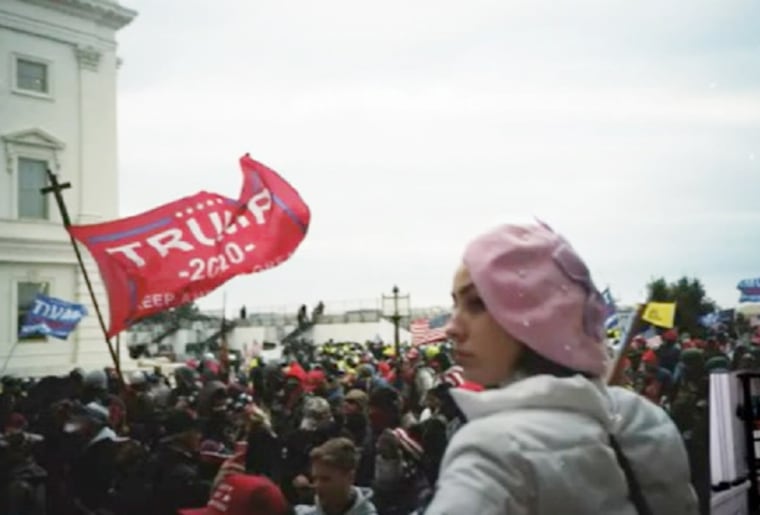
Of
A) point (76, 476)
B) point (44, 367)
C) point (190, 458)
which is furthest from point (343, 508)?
point (44, 367)

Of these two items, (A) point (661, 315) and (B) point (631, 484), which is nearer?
(B) point (631, 484)

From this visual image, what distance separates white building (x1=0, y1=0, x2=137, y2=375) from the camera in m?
16.5

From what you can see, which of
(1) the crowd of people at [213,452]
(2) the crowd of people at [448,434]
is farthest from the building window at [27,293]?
(1) the crowd of people at [213,452]

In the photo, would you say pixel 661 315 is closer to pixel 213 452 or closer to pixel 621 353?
pixel 213 452

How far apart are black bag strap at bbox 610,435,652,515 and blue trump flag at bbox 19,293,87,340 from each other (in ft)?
39.6

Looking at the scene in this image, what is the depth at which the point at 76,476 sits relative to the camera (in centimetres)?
491

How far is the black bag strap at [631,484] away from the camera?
1.27 m

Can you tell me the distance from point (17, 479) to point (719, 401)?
13.0 ft

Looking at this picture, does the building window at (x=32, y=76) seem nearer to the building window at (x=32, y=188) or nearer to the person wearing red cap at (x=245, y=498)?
the building window at (x=32, y=188)

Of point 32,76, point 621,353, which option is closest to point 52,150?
point 32,76

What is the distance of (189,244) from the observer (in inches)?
223

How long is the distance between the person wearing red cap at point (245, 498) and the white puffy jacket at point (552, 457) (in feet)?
6.01

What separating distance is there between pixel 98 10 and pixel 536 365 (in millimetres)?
20573

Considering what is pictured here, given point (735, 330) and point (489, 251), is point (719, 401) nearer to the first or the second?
point (489, 251)
